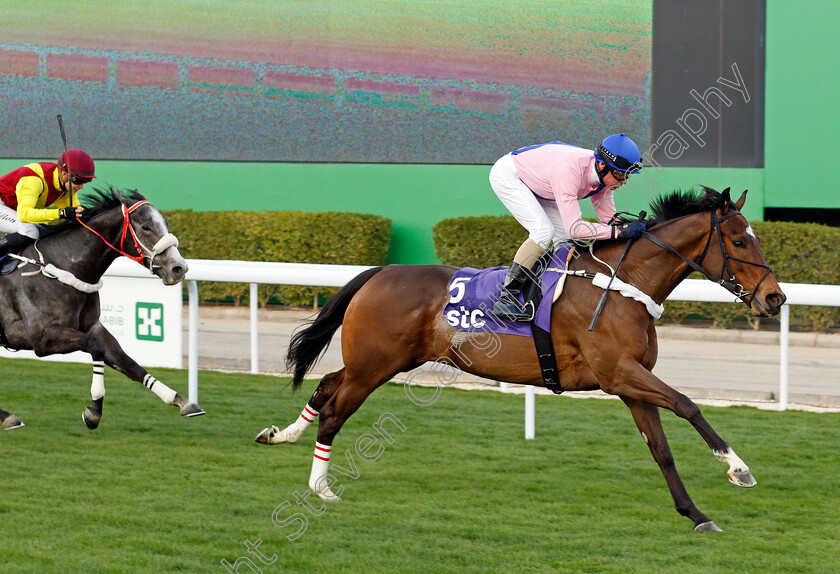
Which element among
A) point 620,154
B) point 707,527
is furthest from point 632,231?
point 707,527

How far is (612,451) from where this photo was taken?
17.2 feet

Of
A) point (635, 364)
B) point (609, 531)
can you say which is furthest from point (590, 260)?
point (609, 531)

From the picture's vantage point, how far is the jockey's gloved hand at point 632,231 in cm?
423

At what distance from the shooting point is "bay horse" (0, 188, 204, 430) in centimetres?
519

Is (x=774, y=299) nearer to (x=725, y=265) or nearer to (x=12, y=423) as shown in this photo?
(x=725, y=265)

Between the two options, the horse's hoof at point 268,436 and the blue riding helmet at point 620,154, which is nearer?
the blue riding helmet at point 620,154

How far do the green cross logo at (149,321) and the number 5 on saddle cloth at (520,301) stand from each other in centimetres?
278

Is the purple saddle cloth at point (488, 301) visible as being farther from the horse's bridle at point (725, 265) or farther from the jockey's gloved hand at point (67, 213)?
the jockey's gloved hand at point (67, 213)

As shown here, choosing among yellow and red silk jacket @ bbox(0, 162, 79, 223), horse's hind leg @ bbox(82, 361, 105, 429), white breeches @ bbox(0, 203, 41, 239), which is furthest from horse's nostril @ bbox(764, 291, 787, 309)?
white breeches @ bbox(0, 203, 41, 239)

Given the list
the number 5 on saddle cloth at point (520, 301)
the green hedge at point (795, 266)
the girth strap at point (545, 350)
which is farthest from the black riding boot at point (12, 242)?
the green hedge at point (795, 266)

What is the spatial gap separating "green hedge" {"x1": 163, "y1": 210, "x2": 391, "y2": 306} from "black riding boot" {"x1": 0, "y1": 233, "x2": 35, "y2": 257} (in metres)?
4.88

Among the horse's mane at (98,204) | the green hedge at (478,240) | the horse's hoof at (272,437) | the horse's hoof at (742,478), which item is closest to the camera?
the horse's hoof at (742,478)

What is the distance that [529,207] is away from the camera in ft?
14.5

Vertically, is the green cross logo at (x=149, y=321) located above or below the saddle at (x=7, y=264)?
below
